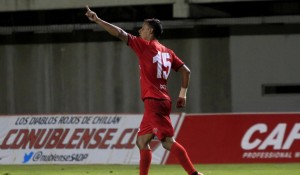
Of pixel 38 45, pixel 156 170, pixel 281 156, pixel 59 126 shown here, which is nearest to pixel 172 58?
pixel 156 170

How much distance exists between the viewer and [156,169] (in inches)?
608

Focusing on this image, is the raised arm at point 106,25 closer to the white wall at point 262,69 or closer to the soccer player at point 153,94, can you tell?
the soccer player at point 153,94

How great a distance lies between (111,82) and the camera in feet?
87.7

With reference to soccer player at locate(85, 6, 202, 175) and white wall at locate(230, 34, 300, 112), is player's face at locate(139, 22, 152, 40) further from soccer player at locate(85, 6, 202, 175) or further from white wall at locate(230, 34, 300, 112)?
white wall at locate(230, 34, 300, 112)

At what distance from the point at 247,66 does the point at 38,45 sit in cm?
687

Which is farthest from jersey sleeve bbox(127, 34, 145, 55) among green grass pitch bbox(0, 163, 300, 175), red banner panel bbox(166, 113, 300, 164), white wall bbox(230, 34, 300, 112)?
white wall bbox(230, 34, 300, 112)

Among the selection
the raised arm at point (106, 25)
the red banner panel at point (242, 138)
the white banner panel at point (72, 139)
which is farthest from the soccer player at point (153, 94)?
the white banner panel at point (72, 139)

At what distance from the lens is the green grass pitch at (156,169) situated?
1408 cm

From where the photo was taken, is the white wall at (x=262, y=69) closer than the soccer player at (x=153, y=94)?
No

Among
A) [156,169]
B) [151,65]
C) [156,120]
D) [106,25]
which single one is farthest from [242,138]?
[106,25]

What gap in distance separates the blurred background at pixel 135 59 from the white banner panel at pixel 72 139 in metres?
6.74

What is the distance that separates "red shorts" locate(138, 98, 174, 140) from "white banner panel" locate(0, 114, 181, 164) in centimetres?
773

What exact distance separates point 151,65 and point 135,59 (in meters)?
17.1

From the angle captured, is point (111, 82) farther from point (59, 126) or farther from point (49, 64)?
point (59, 126)
